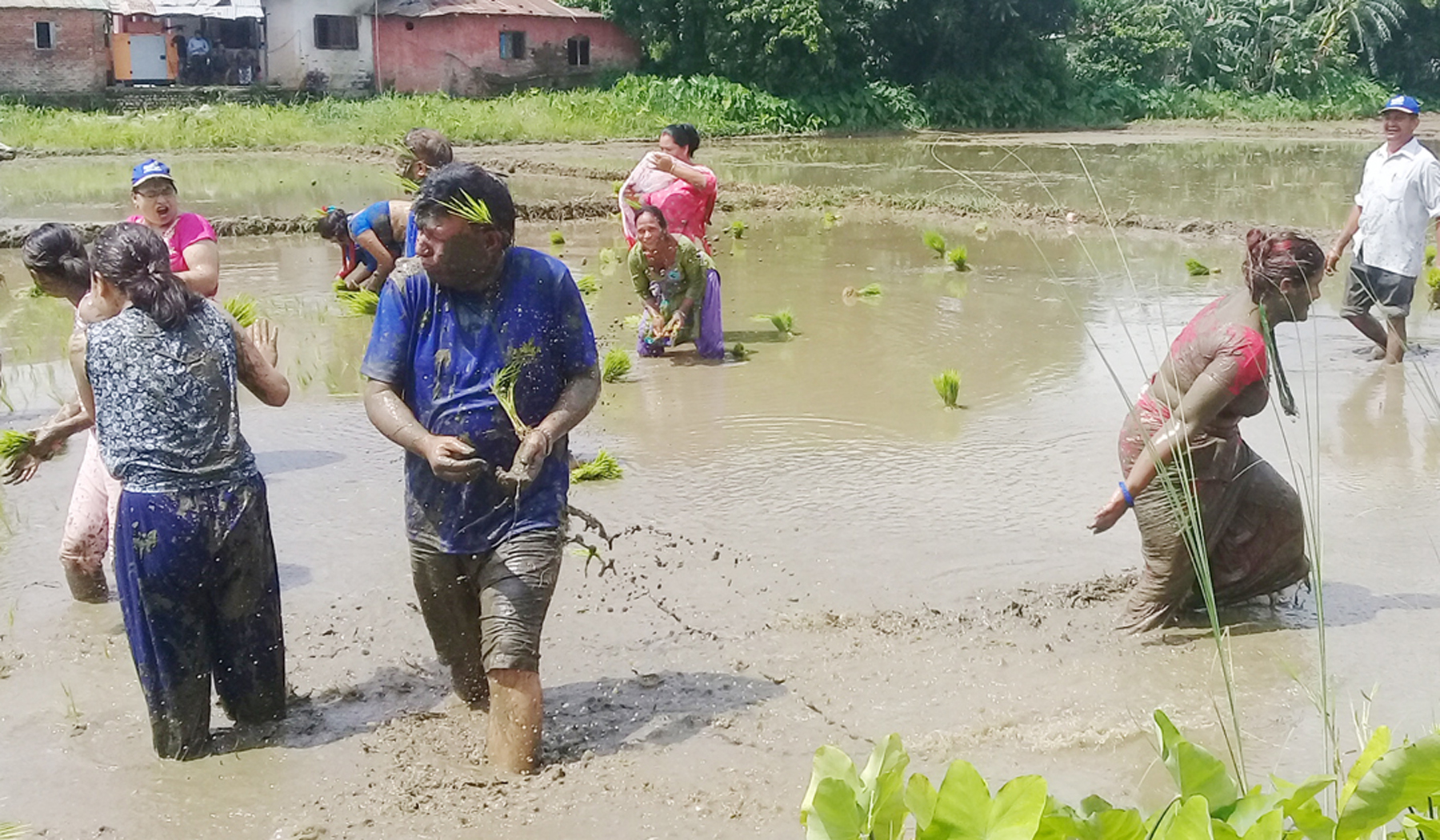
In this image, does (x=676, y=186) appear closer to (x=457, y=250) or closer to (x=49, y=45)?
(x=457, y=250)

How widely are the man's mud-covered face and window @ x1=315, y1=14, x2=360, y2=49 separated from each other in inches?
1276

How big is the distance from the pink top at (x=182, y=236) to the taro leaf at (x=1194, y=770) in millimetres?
4930

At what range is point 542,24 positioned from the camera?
35688mm

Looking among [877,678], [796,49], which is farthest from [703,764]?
[796,49]

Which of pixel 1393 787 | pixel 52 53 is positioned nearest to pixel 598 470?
pixel 1393 787

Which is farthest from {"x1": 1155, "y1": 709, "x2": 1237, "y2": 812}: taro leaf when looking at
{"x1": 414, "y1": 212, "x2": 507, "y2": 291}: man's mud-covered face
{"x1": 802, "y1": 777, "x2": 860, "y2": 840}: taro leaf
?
{"x1": 414, "y1": 212, "x2": 507, "y2": 291}: man's mud-covered face

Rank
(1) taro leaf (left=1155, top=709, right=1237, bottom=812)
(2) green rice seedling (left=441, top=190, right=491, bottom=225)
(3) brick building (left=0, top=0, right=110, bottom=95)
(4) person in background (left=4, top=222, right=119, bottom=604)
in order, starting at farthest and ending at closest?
(3) brick building (left=0, top=0, right=110, bottom=95) → (4) person in background (left=4, top=222, right=119, bottom=604) → (2) green rice seedling (left=441, top=190, right=491, bottom=225) → (1) taro leaf (left=1155, top=709, right=1237, bottom=812)

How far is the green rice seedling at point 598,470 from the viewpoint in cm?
693

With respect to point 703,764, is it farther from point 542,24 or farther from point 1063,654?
point 542,24

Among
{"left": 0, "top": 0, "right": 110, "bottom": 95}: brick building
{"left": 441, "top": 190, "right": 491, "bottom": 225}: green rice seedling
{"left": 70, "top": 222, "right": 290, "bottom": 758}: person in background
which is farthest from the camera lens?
{"left": 0, "top": 0, "right": 110, "bottom": 95}: brick building

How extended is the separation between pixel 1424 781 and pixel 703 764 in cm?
275

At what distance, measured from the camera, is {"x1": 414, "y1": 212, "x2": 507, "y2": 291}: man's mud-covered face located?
4023mm

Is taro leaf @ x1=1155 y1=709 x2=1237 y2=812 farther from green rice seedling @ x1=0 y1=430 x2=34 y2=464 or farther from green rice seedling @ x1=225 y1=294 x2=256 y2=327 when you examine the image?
green rice seedling @ x1=0 y1=430 x2=34 y2=464

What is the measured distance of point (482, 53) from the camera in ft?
115
